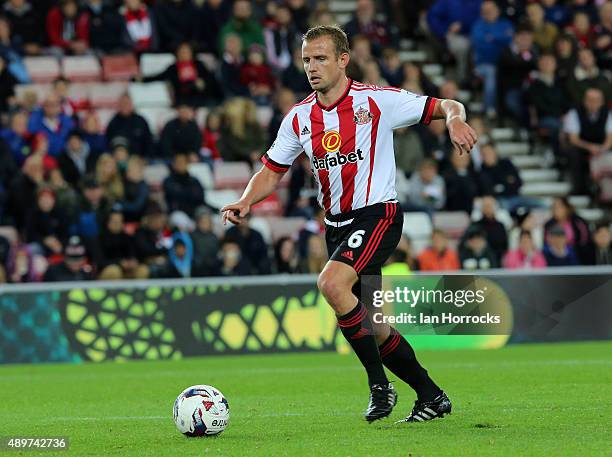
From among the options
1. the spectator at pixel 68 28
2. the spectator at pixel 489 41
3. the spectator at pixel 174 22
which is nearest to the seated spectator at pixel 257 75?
the spectator at pixel 174 22

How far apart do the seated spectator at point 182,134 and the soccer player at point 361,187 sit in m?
10.3

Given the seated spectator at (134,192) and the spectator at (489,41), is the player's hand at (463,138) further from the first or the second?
the spectator at (489,41)

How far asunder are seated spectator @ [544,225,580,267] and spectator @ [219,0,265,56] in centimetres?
546

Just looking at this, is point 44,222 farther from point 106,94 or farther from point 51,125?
point 106,94

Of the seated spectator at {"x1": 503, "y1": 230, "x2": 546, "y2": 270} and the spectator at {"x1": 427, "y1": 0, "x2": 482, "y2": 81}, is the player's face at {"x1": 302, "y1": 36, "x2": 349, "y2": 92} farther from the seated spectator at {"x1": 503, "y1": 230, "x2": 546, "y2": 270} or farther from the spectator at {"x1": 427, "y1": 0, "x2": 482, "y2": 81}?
the spectator at {"x1": 427, "y1": 0, "x2": 482, "y2": 81}

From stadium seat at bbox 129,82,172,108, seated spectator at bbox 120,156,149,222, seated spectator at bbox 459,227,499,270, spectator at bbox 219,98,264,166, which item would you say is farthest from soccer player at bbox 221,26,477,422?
stadium seat at bbox 129,82,172,108

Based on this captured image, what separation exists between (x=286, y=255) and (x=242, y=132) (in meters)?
2.41

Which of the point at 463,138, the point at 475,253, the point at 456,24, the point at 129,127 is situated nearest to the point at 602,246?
the point at 475,253

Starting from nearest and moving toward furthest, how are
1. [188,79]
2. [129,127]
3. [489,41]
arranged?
[129,127] < [188,79] < [489,41]

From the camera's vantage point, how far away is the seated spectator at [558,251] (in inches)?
706

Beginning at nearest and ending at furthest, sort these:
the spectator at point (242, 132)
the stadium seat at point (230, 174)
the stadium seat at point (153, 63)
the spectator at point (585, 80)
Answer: the spectator at point (242, 132) < the stadium seat at point (230, 174) < the stadium seat at point (153, 63) < the spectator at point (585, 80)

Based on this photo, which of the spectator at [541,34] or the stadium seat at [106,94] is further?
the spectator at [541,34]

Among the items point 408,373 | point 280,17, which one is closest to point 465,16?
point 280,17

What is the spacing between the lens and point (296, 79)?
66.8 ft
